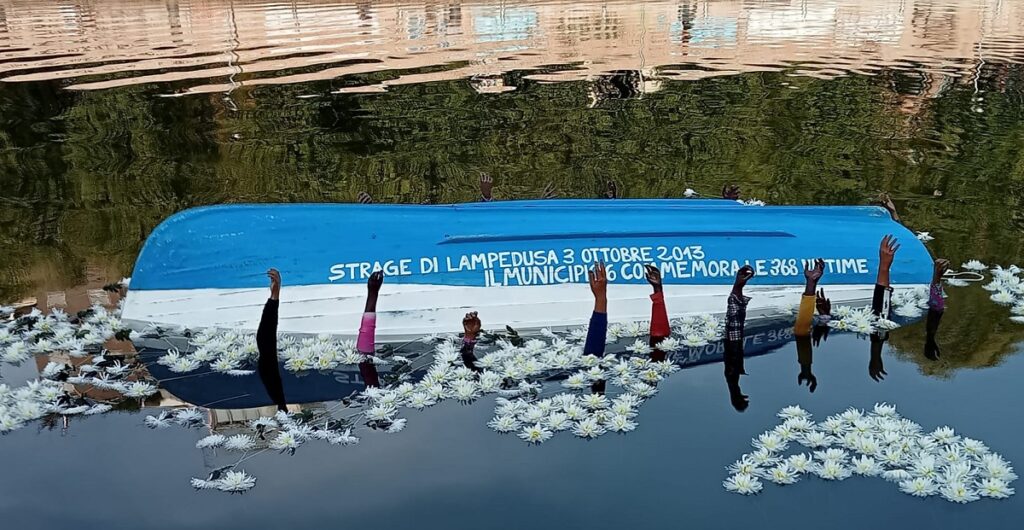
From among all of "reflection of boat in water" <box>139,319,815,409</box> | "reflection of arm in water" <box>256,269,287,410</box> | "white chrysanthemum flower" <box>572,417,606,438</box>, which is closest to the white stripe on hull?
"reflection of boat in water" <box>139,319,815,409</box>

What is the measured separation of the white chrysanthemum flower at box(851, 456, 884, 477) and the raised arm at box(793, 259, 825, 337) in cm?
344

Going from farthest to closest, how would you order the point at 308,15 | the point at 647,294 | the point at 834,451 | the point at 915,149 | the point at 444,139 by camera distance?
the point at 308,15 < the point at 444,139 < the point at 915,149 < the point at 647,294 < the point at 834,451

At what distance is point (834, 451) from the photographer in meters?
10.3

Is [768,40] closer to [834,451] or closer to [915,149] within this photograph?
[915,149]

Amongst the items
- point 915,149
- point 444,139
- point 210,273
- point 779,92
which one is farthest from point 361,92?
point 210,273

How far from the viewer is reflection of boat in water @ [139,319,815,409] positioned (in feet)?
39.2

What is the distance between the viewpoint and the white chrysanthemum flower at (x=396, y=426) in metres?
11.1

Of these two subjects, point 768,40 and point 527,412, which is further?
point 768,40

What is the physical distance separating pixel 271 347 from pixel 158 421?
1728 mm

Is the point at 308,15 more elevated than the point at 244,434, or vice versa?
the point at 308,15

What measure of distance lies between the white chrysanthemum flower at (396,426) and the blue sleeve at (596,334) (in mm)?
2826

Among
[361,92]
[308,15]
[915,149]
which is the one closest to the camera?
[915,149]

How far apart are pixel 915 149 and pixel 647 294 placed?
19.4 metres

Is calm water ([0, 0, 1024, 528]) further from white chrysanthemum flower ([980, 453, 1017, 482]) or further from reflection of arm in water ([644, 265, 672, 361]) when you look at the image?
reflection of arm in water ([644, 265, 672, 361])
